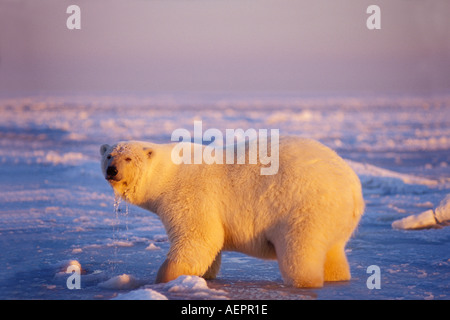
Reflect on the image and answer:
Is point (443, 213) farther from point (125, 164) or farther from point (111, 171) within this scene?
point (111, 171)

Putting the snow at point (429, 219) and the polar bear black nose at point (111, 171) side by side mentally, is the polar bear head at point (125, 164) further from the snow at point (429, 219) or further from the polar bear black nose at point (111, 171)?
the snow at point (429, 219)

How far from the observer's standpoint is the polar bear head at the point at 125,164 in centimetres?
525

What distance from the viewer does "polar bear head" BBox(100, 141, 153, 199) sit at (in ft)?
17.2

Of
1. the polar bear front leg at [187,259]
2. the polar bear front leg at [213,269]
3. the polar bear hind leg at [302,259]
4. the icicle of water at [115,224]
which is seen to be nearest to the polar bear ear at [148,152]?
the icicle of water at [115,224]

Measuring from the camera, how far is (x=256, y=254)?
5.27 m

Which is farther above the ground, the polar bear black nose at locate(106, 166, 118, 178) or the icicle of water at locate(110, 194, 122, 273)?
the polar bear black nose at locate(106, 166, 118, 178)

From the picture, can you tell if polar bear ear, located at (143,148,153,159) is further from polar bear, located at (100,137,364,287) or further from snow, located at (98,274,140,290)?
snow, located at (98,274,140,290)

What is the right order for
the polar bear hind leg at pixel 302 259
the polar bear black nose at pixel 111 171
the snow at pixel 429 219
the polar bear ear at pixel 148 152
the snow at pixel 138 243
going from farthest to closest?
the snow at pixel 429 219 < the polar bear ear at pixel 148 152 < the polar bear black nose at pixel 111 171 < the snow at pixel 138 243 < the polar bear hind leg at pixel 302 259

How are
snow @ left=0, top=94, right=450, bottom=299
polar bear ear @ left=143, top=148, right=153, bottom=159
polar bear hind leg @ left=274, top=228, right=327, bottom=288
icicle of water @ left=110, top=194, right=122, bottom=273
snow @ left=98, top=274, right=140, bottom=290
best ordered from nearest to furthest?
polar bear hind leg @ left=274, top=228, right=327, bottom=288, snow @ left=0, top=94, right=450, bottom=299, snow @ left=98, top=274, right=140, bottom=290, polar bear ear @ left=143, top=148, right=153, bottom=159, icicle of water @ left=110, top=194, right=122, bottom=273

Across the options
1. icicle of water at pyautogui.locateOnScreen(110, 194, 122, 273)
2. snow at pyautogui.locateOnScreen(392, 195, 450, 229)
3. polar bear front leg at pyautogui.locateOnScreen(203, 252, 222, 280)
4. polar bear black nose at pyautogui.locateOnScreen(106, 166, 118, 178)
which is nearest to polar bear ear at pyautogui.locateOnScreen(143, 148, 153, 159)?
polar bear black nose at pyautogui.locateOnScreen(106, 166, 118, 178)
